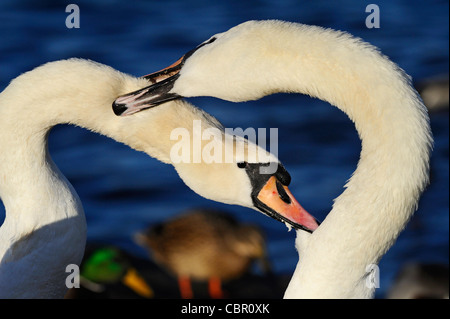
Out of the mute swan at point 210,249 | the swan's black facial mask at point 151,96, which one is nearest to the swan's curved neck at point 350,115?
the swan's black facial mask at point 151,96

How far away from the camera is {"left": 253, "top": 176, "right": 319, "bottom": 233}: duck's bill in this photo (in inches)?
175

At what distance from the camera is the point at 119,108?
169 inches

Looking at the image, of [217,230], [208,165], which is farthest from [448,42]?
[208,165]

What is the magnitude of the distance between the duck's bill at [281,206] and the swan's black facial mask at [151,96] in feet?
2.08

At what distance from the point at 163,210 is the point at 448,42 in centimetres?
605

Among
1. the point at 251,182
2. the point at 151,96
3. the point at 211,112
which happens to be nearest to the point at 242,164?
the point at 251,182

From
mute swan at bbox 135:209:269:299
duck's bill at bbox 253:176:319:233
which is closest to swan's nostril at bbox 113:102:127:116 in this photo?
duck's bill at bbox 253:176:319:233

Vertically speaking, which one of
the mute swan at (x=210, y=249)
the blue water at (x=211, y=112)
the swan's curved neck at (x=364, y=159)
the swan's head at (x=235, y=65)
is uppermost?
the blue water at (x=211, y=112)

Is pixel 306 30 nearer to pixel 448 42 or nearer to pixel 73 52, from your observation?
pixel 73 52

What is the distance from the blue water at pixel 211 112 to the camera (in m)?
10.5

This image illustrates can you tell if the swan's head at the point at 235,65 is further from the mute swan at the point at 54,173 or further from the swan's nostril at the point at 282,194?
the swan's nostril at the point at 282,194

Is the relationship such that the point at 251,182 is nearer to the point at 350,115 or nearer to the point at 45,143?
the point at 350,115

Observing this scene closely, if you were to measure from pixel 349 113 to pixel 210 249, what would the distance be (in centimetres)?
559

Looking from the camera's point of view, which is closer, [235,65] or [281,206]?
[235,65]
